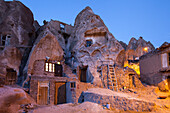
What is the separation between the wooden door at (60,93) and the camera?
15.5 metres

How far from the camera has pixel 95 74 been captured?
18.6 metres

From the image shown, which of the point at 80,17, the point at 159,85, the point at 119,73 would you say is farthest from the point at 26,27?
the point at 159,85

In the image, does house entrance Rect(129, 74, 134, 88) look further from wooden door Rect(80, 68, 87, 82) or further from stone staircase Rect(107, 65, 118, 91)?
wooden door Rect(80, 68, 87, 82)

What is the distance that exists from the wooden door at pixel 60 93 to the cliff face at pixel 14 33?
648 cm

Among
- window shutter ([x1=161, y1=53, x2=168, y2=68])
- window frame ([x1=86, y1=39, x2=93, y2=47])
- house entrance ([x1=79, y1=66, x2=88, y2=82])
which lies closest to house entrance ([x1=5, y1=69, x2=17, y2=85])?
house entrance ([x1=79, y1=66, x2=88, y2=82])

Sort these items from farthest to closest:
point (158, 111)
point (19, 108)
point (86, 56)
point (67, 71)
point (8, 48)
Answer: point (86, 56) < point (67, 71) < point (8, 48) < point (158, 111) < point (19, 108)

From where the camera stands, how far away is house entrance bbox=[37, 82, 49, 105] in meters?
14.9

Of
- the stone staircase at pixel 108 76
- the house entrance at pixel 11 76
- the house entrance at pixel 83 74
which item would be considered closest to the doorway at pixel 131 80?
the stone staircase at pixel 108 76

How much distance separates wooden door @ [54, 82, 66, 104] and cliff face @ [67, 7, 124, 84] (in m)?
4.29

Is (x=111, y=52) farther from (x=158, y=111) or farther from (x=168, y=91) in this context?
(x=158, y=111)

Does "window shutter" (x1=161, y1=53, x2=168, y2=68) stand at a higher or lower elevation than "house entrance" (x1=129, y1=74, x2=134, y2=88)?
higher

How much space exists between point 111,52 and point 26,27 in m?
15.9

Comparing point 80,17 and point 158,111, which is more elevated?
point 80,17

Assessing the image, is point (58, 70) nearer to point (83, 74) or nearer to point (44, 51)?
point (44, 51)
